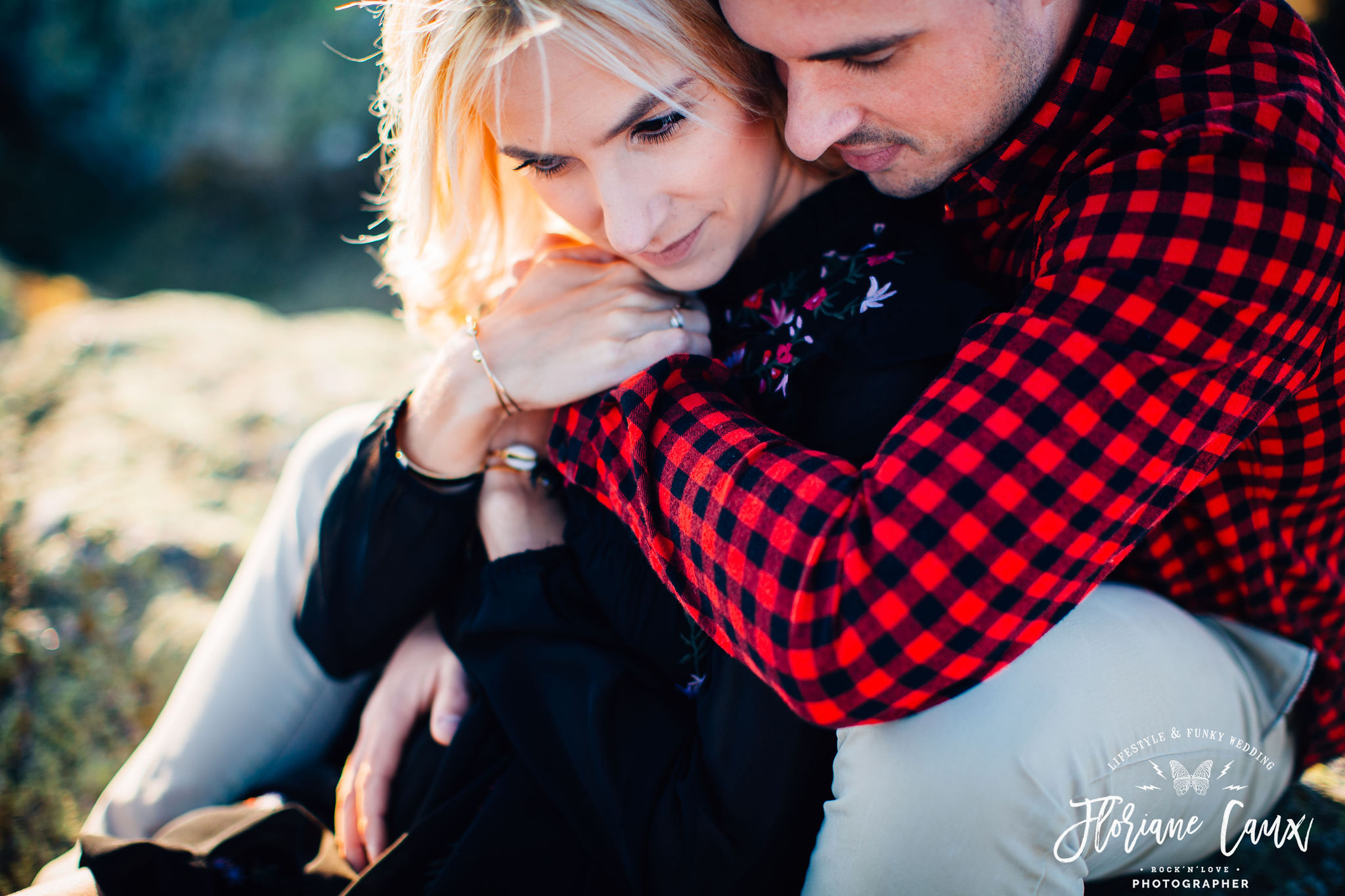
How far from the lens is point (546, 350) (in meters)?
1.57

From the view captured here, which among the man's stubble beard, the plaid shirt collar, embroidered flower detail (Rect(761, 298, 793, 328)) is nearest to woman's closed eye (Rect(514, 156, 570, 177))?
embroidered flower detail (Rect(761, 298, 793, 328))

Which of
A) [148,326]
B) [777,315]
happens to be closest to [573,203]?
[777,315]

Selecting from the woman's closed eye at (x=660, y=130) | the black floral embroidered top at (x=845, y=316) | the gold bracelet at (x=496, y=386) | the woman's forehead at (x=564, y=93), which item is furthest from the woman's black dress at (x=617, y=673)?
the woman's forehead at (x=564, y=93)

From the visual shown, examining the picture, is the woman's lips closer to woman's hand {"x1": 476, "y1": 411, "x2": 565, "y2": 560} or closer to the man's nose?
the man's nose

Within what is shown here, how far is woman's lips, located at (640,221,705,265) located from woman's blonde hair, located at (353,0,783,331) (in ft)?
0.87

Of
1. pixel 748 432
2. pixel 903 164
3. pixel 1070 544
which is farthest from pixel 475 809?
pixel 903 164

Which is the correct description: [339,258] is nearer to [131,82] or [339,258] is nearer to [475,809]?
[131,82]

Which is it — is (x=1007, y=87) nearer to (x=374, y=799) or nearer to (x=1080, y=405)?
(x=1080, y=405)

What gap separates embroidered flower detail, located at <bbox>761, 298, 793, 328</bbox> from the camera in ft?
4.80

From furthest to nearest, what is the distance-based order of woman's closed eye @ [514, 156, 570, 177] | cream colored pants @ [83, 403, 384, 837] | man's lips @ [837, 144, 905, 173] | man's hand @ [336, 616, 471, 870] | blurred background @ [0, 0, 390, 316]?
blurred background @ [0, 0, 390, 316] < cream colored pants @ [83, 403, 384, 837] < man's hand @ [336, 616, 471, 870] < woman's closed eye @ [514, 156, 570, 177] < man's lips @ [837, 144, 905, 173]

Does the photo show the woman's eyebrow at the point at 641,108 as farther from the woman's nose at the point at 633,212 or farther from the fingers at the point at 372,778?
the fingers at the point at 372,778

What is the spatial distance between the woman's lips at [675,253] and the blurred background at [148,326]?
69 centimetres

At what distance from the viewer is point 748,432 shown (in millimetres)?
1177

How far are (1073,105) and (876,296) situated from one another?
404mm
